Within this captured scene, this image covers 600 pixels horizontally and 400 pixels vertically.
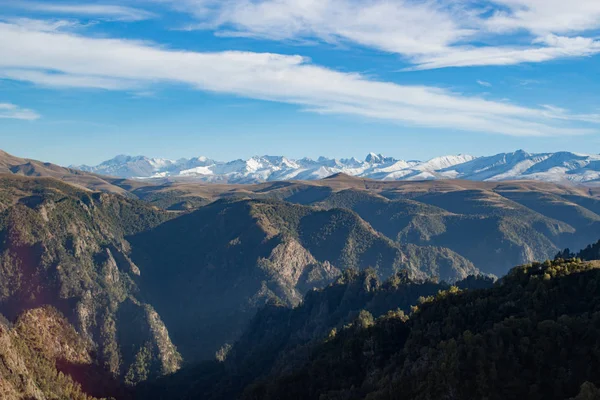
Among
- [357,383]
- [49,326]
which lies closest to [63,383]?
[49,326]

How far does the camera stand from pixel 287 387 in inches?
4865

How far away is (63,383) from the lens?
15012cm

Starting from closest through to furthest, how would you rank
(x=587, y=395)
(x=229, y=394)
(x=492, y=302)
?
(x=587, y=395) < (x=492, y=302) < (x=229, y=394)

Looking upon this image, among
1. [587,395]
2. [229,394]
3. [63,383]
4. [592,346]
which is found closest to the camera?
[587,395]

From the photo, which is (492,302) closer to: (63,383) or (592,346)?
(592,346)

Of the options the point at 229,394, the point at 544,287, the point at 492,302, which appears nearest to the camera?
the point at 544,287

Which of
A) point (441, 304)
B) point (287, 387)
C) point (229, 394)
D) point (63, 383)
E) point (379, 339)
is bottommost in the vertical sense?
point (229, 394)

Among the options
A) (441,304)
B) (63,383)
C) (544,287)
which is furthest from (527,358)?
(63,383)

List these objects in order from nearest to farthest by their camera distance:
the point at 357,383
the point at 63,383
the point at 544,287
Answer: the point at 544,287 < the point at 357,383 < the point at 63,383

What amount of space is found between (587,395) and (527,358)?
713 inches

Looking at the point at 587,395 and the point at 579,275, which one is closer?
the point at 587,395

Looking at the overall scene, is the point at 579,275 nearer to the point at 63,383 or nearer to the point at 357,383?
the point at 357,383

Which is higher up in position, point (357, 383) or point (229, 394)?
point (357, 383)

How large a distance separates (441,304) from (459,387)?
127ft
